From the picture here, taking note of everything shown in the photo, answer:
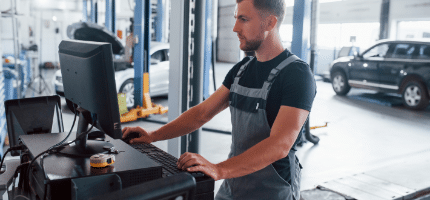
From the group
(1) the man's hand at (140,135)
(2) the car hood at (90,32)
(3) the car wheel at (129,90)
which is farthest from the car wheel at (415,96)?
(1) the man's hand at (140,135)

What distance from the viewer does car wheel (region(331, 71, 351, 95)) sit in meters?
10.2

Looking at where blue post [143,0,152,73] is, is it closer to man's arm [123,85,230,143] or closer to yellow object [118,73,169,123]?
yellow object [118,73,169,123]

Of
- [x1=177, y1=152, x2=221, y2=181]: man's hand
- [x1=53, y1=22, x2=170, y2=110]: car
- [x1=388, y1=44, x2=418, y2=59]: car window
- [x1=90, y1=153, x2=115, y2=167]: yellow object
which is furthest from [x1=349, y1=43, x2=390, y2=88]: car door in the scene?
[x1=90, y1=153, x2=115, y2=167]: yellow object

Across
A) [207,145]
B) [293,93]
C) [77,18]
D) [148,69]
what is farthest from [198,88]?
[77,18]

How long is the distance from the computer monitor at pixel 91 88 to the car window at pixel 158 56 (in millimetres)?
6885

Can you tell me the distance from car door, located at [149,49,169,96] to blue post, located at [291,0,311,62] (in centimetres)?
375

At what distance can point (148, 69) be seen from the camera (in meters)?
7.28

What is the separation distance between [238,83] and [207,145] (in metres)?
3.68

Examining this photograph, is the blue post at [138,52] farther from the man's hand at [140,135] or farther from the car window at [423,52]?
the car window at [423,52]

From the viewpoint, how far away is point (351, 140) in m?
5.95

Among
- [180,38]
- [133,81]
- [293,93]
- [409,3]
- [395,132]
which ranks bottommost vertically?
[395,132]

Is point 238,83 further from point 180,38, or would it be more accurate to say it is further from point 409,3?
point 409,3

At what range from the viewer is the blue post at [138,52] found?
22.5 ft

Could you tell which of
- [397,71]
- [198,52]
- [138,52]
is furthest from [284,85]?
[397,71]
